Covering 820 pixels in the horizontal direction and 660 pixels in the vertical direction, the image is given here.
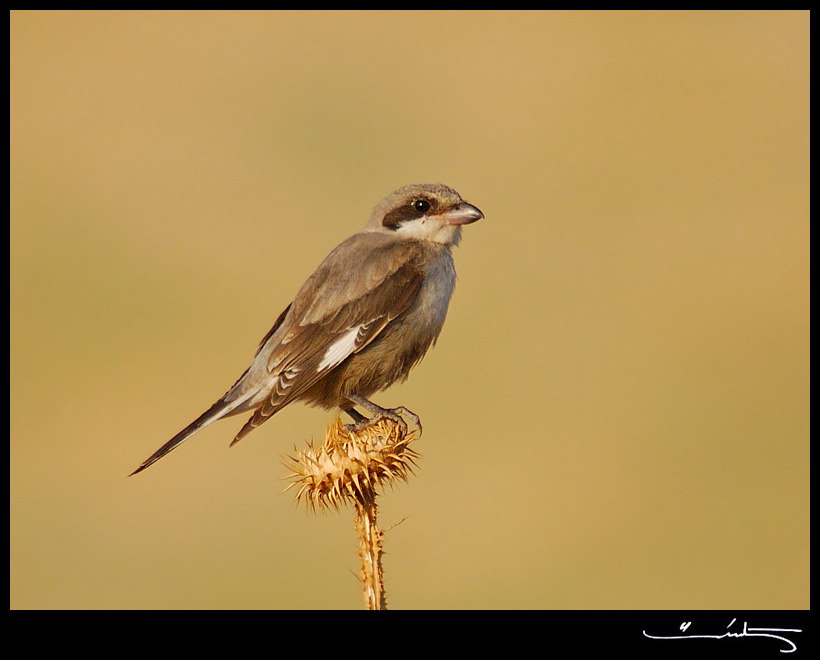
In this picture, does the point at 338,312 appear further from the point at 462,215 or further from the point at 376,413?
the point at 462,215

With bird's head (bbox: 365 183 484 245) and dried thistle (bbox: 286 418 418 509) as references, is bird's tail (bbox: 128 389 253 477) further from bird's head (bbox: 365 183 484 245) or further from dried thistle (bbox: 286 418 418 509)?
bird's head (bbox: 365 183 484 245)

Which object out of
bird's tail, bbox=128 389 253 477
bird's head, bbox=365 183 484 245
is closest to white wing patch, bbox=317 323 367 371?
bird's tail, bbox=128 389 253 477

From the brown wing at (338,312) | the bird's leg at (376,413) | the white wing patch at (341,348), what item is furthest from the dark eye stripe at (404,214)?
the bird's leg at (376,413)

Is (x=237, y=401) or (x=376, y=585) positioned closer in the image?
(x=376, y=585)

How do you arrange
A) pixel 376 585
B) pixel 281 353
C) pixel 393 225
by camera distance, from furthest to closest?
1. pixel 393 225
2. pixel 281 353
3. pixel 376 585

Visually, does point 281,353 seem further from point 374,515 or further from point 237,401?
point 374,515

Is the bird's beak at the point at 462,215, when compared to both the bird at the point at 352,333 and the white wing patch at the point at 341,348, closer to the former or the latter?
the bird at the point at 352,333

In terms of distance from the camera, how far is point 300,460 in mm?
3838

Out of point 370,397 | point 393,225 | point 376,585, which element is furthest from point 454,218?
point 376,585

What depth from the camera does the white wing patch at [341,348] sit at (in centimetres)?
509

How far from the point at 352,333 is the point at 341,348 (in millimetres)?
104
